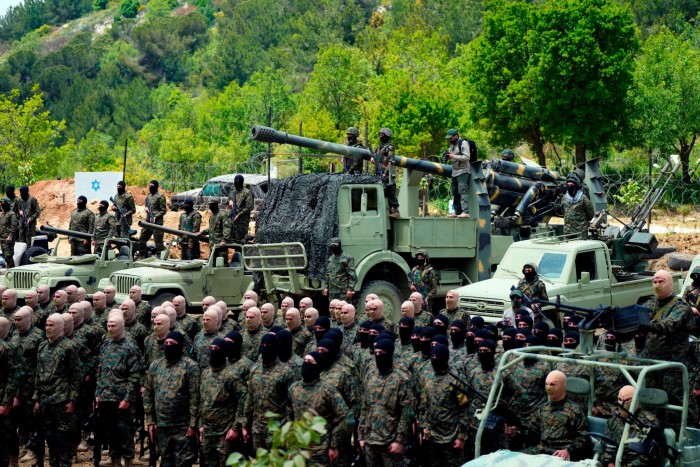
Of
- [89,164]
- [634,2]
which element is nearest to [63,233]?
[89,164]

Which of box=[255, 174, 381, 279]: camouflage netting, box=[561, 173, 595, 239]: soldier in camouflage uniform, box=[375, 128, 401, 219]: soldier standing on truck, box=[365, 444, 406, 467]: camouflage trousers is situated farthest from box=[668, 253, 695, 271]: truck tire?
box=[365, 444, 406, 467]: camouflage trousers

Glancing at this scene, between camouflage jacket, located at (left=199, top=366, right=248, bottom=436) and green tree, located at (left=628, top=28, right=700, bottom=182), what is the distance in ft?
91.0

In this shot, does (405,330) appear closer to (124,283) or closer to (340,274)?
(340,274)

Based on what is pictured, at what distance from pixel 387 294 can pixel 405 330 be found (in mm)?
5703

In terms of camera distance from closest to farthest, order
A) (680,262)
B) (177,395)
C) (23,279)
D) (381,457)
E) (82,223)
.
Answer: (381,457), (177,395), (23,279), (82,223), (680,262)

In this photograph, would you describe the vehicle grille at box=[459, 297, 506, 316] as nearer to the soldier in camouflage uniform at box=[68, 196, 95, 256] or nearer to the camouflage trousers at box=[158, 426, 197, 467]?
the camouflage trousers at box=[158, 426, 197, 467]

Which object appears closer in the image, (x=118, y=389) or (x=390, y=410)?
(x=390, y=410)

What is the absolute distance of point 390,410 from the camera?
9.19m

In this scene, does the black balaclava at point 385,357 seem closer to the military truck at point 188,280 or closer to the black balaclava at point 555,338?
the black balaclava at point 555,338

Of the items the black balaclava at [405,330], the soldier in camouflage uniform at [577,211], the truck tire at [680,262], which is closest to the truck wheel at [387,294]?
the soldier in camouflage uniform at [577,211]

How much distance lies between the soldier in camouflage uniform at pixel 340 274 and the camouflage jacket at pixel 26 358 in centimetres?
532

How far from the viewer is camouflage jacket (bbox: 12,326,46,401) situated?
11.4 metres

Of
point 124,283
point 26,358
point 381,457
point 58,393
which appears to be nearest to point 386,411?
point 381,457

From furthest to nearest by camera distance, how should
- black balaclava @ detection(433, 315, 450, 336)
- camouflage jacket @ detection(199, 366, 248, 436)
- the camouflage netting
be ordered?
the camouflage netting, black balaclava @ detection(433, 315, 450, 336), camouflage jacket @ detection(199, 366, 248, 436)
